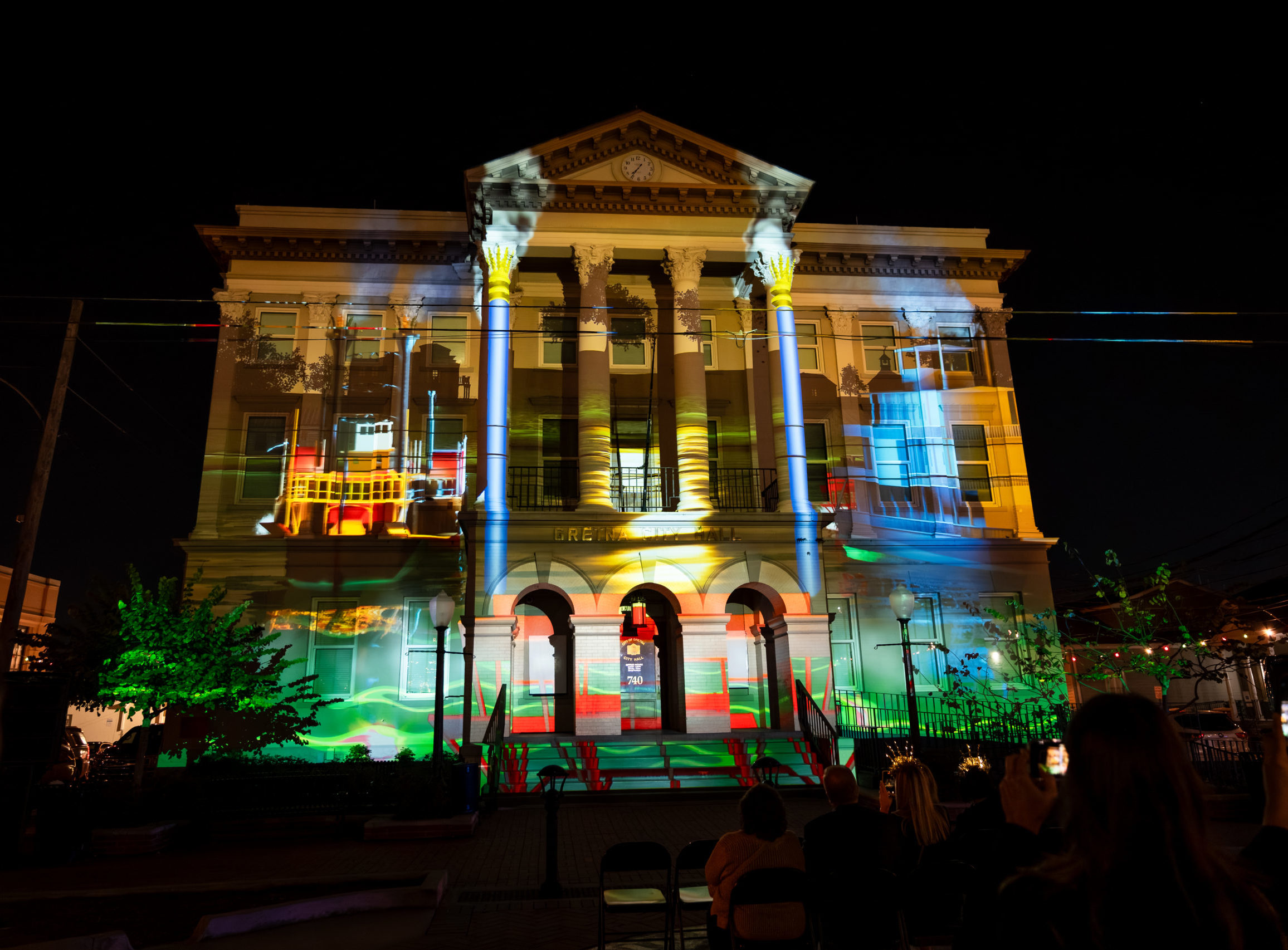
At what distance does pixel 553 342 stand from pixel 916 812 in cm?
2069

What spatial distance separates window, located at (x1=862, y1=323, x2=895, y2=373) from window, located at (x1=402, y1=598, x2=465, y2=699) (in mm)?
14533

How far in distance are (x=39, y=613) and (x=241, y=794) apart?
139 feet

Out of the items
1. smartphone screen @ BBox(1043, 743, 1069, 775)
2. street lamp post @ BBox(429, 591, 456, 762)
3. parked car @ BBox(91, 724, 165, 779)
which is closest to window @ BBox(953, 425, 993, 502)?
street lamp post @ BBox(429, 591, 456, 762)

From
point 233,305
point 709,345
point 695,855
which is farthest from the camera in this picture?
point 709,345

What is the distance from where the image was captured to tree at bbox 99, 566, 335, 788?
1645 cm

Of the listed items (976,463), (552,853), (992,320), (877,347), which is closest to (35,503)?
(552,853)

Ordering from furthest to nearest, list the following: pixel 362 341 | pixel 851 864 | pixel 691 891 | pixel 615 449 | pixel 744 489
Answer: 1. pixel 362 341
2. pixel 615 449
3. pixel 744 489
4. pixel 691 891
5. pixel 851 864

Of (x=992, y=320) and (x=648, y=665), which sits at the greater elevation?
(x=992, y=320)

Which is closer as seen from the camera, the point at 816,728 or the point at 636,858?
the point at 636,858

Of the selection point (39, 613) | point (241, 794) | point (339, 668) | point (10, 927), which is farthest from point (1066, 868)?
point (39, 613)

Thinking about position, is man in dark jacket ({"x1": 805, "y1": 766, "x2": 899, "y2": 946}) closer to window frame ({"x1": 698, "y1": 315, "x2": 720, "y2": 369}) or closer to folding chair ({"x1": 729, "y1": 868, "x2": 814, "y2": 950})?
folding chair ({"x1": 729, "y1": 868, "x2": 814, "y2": 950})

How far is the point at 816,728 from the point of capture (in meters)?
19.1

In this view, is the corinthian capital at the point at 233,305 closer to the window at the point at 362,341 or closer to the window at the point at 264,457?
the window at the point at 362,341

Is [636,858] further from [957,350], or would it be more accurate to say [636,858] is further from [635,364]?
[957,350]
